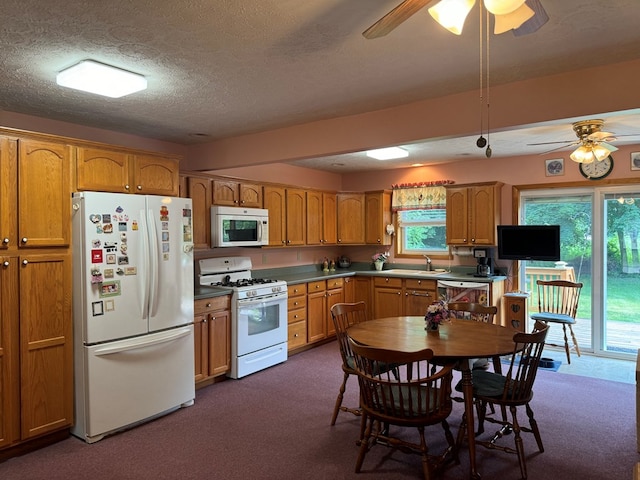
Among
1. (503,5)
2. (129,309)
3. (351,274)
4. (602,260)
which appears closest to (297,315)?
(351,274)

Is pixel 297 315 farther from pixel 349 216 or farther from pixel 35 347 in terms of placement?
pixel 35 347

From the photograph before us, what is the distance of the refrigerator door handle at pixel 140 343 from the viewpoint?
3041 millimetres

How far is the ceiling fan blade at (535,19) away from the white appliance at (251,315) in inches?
132

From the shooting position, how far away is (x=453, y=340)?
2805mm

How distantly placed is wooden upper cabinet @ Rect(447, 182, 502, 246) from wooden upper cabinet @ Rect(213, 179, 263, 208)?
2.53 metres

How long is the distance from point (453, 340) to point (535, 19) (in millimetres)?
1935

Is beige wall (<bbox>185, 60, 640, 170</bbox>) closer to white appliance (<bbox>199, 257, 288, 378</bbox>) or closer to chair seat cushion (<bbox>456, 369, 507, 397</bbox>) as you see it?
white appliance (<bbox>199, 257, 288, 378</bbox>)

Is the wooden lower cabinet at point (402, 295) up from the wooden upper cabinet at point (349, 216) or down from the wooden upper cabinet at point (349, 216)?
down

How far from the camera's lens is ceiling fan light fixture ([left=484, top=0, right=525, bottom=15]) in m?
1.38

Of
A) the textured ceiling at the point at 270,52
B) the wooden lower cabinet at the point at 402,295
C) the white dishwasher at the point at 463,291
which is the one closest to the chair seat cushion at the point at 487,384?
the textured ceiling at the point at 270,52

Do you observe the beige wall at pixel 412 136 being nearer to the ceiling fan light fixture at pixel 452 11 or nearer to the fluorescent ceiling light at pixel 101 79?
the fluorescent ceiling light at pixel 101 79

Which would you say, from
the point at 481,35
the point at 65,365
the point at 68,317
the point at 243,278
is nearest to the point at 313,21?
the point at 481,35

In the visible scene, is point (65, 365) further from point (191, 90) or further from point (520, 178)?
point (520, 178)

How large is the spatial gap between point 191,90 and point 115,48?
689mm
